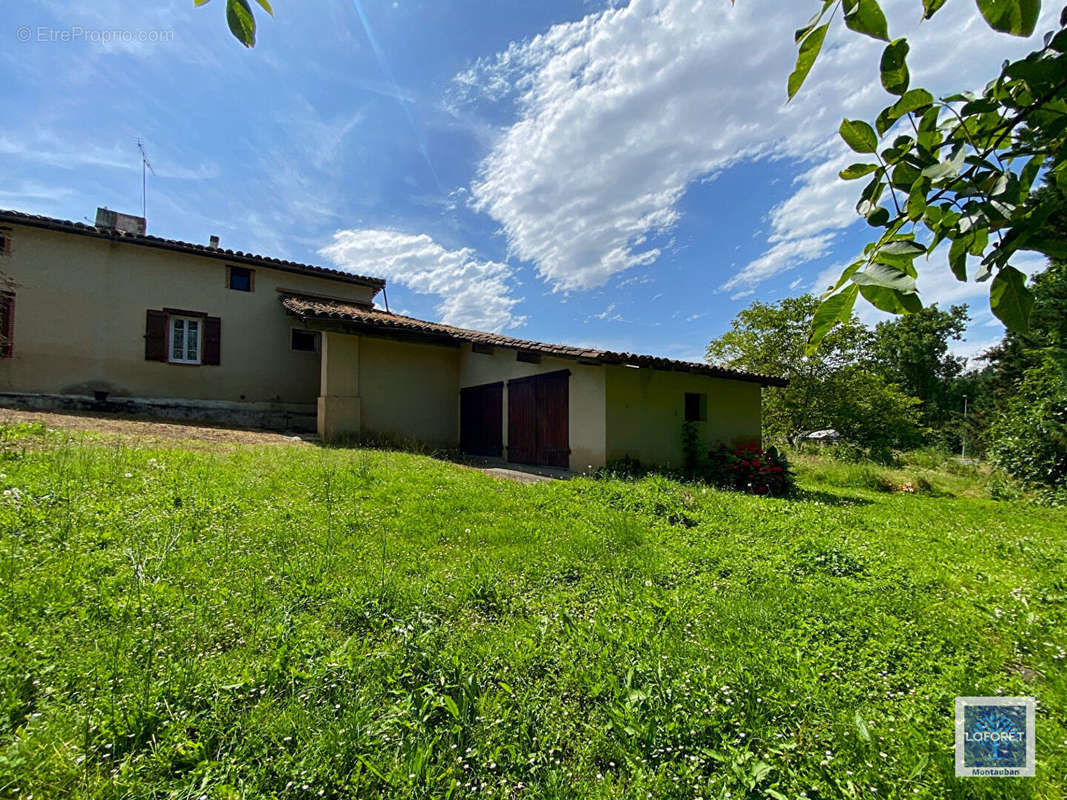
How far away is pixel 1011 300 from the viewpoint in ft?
2.79

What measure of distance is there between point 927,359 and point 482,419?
4070 centimetres

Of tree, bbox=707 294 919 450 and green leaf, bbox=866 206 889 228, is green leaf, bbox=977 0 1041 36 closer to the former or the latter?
green leaf, bbox=866 206 889 228

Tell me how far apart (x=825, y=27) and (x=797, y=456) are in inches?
685

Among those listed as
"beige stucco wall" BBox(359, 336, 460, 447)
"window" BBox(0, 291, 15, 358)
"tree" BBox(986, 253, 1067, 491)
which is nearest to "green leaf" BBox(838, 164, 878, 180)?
"beige stucco wall" BBox(359, 336, 460, 447)

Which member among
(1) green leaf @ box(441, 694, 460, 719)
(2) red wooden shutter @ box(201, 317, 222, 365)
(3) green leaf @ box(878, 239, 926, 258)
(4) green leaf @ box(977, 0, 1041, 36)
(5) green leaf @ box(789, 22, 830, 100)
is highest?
(2) red wooden shutter @ box(201, 317, 222, 365)

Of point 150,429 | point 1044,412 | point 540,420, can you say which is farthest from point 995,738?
point 1044,412

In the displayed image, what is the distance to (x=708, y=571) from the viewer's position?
3943 mm

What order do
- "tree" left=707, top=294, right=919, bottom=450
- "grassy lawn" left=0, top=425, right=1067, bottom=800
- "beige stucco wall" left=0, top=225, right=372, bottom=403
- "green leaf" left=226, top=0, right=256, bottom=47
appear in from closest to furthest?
"green leaf" left=226, top=0, right=256, bottom=47, "grassy lawn" left=0, top=425, right=1067, bottom=800, "beige stucco wall" left=0, top=225, right=372, bottom=403, "tree" left=707, top=294, right=919, bottom=450

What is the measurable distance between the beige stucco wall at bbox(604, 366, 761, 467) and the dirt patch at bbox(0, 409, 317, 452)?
6.99m

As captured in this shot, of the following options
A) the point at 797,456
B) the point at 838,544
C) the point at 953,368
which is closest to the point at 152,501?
the point at 838,544

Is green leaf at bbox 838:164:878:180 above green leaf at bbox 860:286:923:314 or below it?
above

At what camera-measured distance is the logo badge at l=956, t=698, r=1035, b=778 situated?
Answer: 1.82 metres

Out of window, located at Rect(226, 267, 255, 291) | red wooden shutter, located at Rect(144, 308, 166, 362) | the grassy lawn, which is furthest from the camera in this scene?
window, located at Rect(226, 267, 255, 291)

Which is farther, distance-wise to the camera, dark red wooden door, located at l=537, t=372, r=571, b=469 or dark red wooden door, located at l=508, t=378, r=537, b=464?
dark red wooden door, located at l=508, t=378, r=537, b=464
